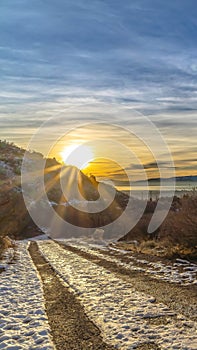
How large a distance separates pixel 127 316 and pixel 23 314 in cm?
233

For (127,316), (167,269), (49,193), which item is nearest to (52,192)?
(49,193)

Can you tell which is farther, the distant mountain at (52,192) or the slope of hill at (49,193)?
the distant mountain at (52,192)

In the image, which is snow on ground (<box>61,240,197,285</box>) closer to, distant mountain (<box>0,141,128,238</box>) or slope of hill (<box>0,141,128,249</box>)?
slope of hill (<box>0,141,128,249</box>)

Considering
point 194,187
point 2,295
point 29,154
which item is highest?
point 29,154

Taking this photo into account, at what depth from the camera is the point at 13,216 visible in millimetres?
42812

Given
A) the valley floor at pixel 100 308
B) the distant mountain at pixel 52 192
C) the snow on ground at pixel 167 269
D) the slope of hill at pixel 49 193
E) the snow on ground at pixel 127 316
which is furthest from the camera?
the distant mountain at pixel 52 192

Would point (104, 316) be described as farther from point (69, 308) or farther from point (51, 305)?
point (51, 305)

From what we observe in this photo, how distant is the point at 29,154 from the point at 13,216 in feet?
142

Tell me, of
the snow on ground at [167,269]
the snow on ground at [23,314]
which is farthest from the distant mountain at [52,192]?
the snow on ground at [23,314]

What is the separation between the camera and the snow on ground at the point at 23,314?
632 centimetres

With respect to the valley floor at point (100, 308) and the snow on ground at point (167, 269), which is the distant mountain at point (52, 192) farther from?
the valley floor at point (100, 308)

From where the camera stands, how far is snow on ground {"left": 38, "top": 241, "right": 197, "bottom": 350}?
608 centimetres

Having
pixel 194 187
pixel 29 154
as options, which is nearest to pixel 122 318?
pixel 194 187

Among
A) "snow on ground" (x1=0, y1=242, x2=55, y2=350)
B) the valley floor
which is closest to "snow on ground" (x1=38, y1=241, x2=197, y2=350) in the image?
the valley floor
